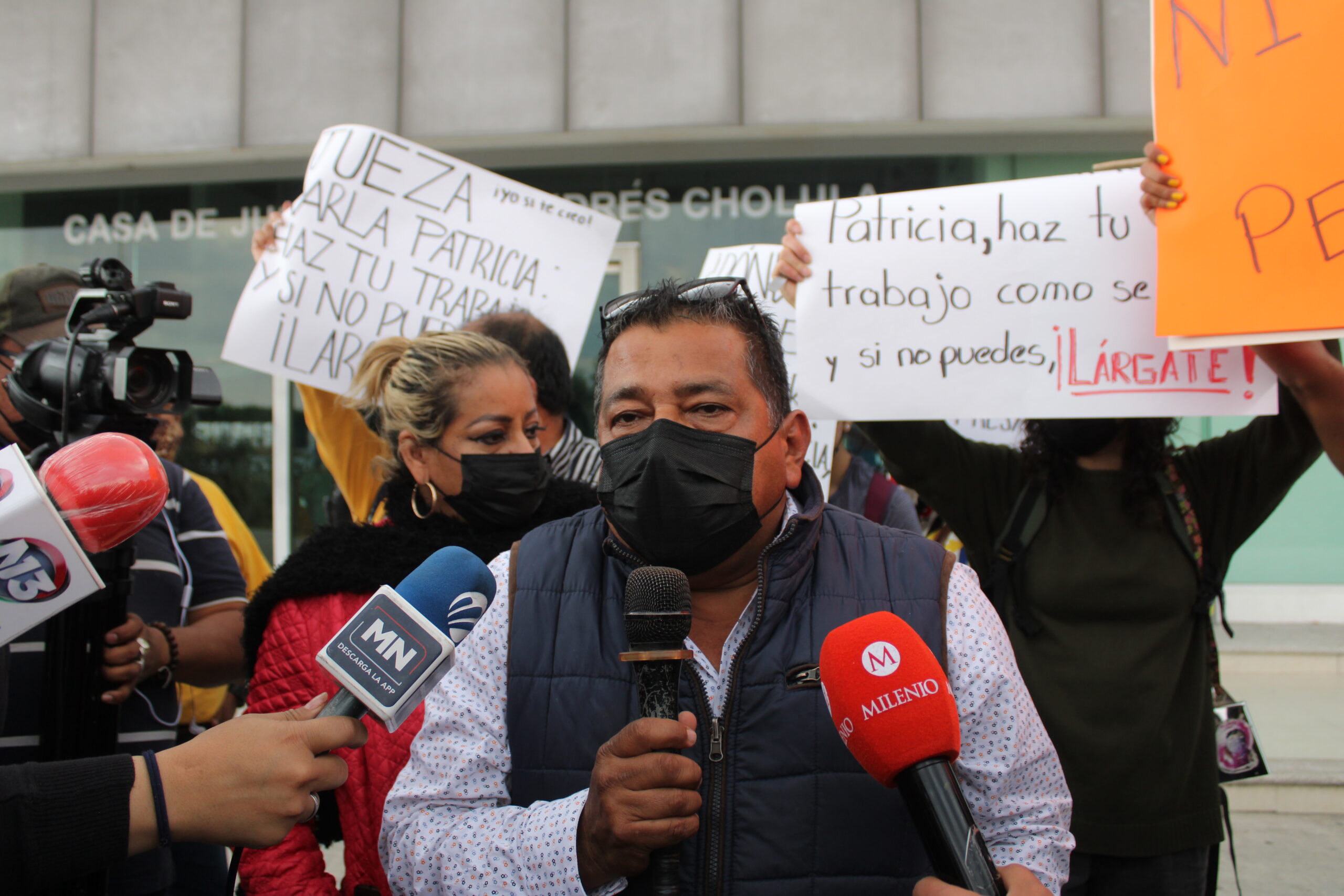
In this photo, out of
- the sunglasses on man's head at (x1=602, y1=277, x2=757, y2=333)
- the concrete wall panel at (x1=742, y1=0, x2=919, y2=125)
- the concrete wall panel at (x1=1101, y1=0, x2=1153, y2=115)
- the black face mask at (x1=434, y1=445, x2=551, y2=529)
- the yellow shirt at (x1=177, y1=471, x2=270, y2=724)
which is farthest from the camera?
the concrete wall panel at (x1=742, y1=0, x2=919, y2=125)

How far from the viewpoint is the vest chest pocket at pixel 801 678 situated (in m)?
1.50

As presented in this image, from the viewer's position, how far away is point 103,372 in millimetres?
1988

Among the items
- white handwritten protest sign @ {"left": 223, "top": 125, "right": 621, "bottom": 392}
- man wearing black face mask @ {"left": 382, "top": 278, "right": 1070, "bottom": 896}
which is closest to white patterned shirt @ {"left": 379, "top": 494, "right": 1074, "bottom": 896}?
man wearing black face mask @ {"left": 382, "top": 278, "right": 1070, "bottom": 896}

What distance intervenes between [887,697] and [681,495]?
468 millimetres

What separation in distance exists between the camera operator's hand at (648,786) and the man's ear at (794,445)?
594mm

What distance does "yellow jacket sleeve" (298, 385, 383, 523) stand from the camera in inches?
125

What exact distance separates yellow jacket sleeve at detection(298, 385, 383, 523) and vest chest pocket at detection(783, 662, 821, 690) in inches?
76.5

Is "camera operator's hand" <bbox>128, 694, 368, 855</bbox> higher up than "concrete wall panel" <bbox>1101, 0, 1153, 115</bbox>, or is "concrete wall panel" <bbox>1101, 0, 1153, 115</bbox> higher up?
"concrete wall panel" <bbox>1101, 0, 1153, 115</bbox>

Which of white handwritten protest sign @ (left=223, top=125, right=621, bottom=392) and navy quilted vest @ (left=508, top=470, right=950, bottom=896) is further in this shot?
white handwritten protest sign @ (left=223, top=125, right=621, bottom=392)

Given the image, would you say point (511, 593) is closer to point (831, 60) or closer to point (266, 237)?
point (266, 237)

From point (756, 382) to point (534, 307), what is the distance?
2.11m

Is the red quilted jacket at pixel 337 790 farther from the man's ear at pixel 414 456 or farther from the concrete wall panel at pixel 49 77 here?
the concrete wall panel at pixel 49 77

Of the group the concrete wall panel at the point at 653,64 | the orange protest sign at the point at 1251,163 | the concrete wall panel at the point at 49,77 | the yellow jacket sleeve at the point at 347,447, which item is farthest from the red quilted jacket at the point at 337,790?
the concrete wall panel at the point at 49,77

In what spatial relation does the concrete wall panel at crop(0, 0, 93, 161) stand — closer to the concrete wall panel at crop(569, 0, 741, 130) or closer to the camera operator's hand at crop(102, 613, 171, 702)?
the concrete wall panel at crop(569, 0, 741, 130)
